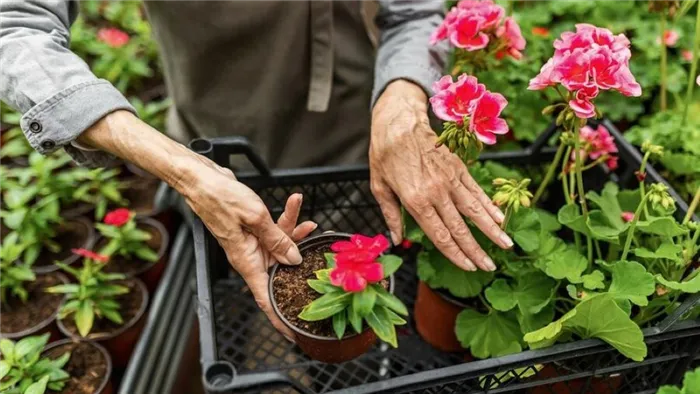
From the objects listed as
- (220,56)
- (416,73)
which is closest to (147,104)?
(220,56)

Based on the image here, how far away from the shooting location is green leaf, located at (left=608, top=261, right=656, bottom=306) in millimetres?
833

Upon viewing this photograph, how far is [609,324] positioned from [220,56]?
2.68ft

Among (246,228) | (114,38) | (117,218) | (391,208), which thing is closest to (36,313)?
(117,218)

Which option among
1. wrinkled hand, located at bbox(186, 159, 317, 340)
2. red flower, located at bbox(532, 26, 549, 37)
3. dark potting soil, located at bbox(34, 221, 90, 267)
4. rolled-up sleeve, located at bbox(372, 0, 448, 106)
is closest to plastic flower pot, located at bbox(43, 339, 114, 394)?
dark potting soil, located at bbox(34, 221, 90, 267)

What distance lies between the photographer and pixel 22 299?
1270mm

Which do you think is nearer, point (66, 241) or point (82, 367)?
point (82, 367)

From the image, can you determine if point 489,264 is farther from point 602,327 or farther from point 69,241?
point 69,241

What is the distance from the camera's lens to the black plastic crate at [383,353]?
0.77 m

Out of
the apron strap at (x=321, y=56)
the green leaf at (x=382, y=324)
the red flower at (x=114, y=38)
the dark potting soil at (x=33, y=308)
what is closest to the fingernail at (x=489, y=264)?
the green leaf at (x=382, y=324)

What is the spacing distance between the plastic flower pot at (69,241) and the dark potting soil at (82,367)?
218 millimetres

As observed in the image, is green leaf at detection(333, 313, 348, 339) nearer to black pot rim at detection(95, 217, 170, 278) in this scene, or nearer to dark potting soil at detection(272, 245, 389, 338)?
dark potting soil at detection(272, 245, 389, 338)

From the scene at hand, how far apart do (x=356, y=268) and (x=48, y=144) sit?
0.48 meters

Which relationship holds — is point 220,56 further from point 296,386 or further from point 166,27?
point 296,386

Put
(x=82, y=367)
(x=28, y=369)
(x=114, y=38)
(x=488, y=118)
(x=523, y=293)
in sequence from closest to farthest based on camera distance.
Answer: (x=488, y=118) → (x=523, y=293) → (x=28, y=369) → (x=82, y=367) → (x=114, y=38)
